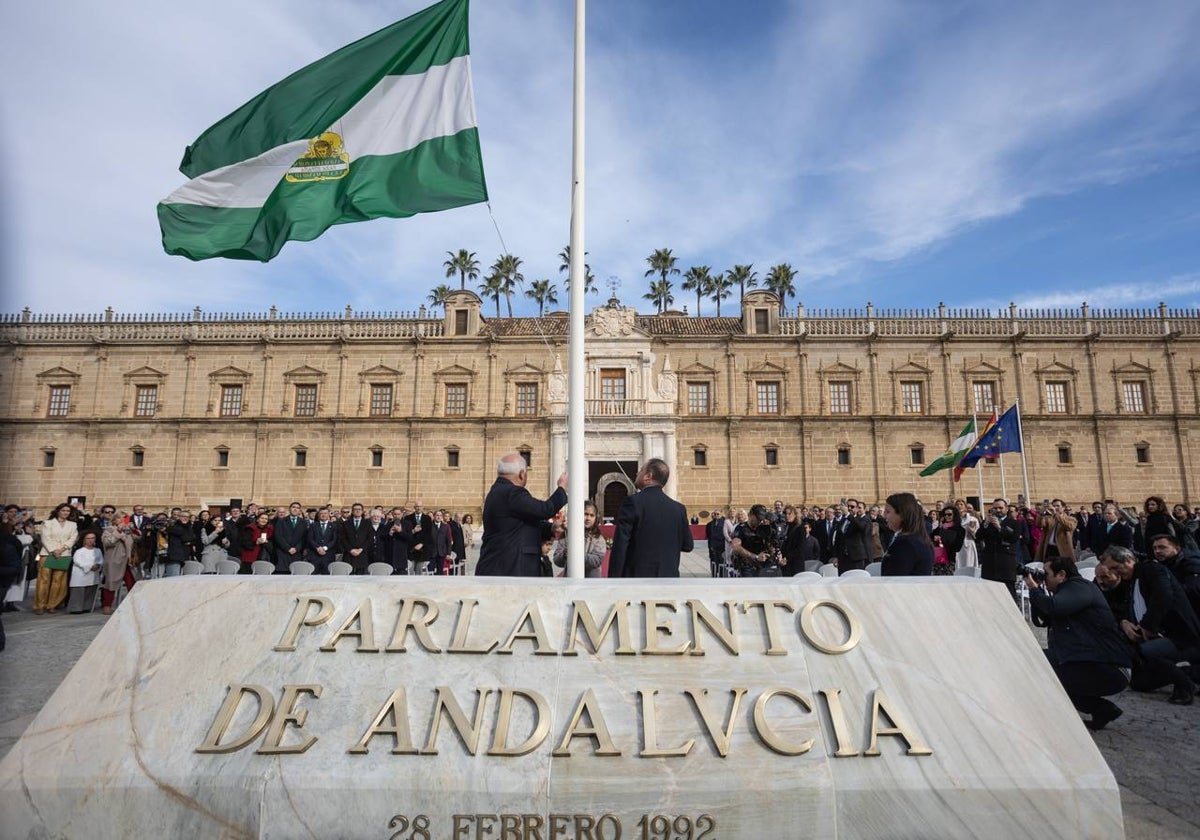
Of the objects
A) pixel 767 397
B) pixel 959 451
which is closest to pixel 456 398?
pixel 767 397

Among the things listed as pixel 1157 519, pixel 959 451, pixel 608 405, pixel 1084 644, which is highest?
pixel 608 405

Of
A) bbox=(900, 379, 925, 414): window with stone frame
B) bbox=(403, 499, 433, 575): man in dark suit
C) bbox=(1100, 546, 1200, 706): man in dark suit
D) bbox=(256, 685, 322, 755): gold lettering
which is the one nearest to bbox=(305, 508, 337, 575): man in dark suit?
bbox=(403, 499, 433, 575): man in dark suit

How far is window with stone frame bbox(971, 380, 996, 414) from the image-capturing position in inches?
1109

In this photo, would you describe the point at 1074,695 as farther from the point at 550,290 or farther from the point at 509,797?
the point at 550,290

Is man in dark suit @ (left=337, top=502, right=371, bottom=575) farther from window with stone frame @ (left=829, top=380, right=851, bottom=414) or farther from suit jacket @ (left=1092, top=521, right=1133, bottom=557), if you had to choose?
window with stone frame @ (left=829, top=380, right=851, bottom=414)

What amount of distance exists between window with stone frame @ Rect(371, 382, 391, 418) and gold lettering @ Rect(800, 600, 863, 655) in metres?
28.1

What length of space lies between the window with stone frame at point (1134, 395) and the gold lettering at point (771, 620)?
107ft

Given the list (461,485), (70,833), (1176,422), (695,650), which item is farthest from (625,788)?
(1176,422)

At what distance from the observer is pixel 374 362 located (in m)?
29.3

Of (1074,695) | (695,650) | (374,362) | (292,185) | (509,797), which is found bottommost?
(1074,695)

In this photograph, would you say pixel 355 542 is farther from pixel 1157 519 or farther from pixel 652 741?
pixel 1157 519

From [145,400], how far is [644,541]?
32210 mm

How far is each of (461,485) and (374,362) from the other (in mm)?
6595

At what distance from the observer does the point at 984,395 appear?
28344 millimetres
